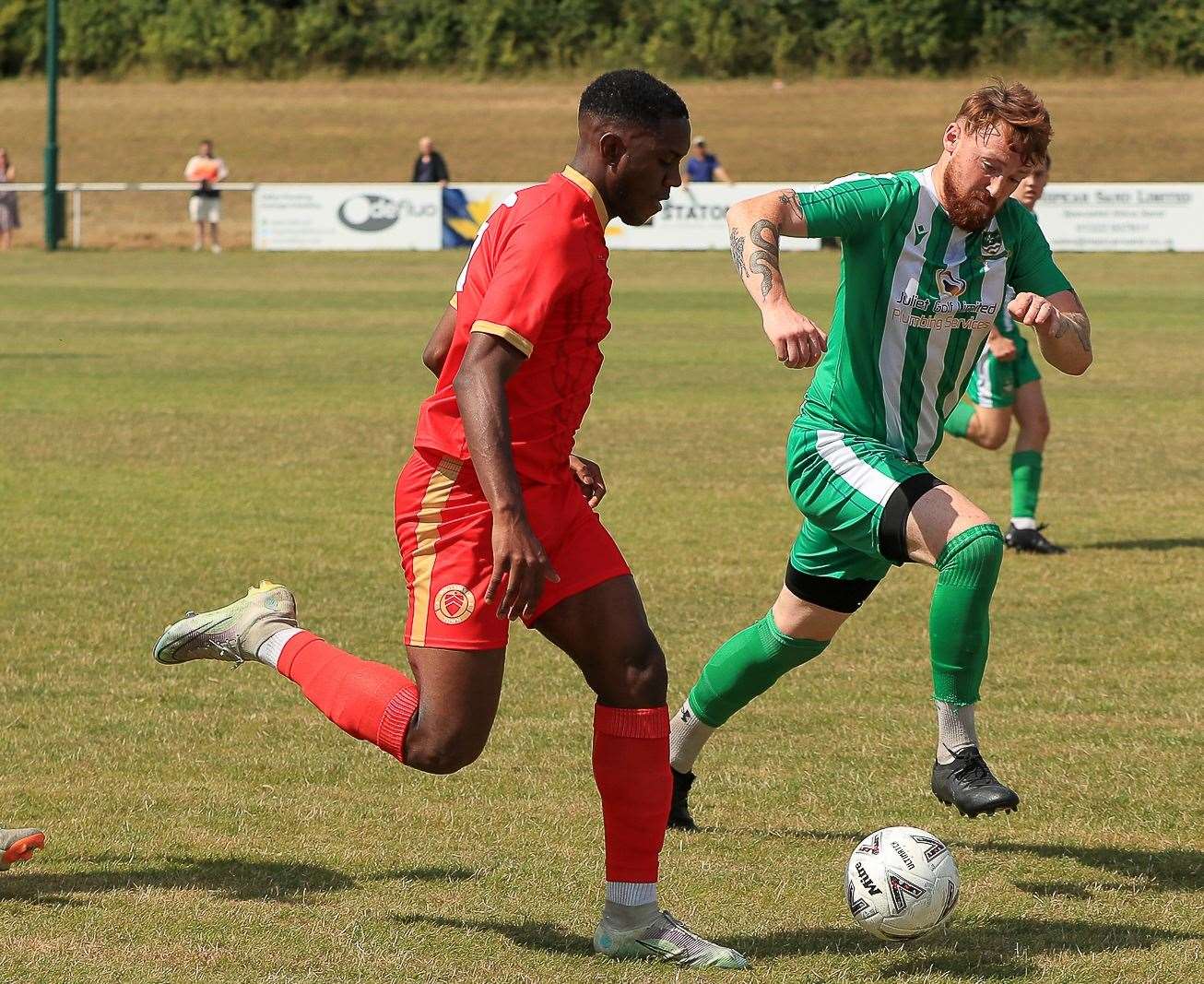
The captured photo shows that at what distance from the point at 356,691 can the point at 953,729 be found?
4.95ft

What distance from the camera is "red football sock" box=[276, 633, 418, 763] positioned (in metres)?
4.20

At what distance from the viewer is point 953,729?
15.4 ft

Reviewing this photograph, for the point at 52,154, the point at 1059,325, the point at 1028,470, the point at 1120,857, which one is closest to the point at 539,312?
the point at 1059,325

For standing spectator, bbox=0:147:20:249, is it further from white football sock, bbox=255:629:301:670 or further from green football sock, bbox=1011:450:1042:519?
white football sock, bbox=255:629:301:670

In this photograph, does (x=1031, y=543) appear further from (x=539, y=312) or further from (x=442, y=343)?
(x=539, y=312)

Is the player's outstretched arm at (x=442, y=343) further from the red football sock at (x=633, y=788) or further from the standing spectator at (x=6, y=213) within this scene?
the standing spectator at (x=6, y=213)

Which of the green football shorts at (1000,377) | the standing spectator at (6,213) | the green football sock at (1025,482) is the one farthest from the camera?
the standing spectator at (6,213)

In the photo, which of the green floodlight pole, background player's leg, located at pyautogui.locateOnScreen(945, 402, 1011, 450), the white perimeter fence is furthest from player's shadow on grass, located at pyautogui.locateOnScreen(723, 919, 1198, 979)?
the green floodlight pole

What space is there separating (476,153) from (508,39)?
12655 mm

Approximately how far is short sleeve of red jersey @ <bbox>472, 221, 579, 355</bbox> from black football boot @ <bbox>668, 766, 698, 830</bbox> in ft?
5.78

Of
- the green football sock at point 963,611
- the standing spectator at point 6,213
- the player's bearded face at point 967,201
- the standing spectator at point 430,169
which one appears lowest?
the standing spectator at point 6,213

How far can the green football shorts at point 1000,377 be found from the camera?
966cm

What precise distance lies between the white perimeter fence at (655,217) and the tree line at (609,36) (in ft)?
84.5

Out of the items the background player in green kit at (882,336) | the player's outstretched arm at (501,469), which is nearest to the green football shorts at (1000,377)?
the background player in green kit at (882,336)
